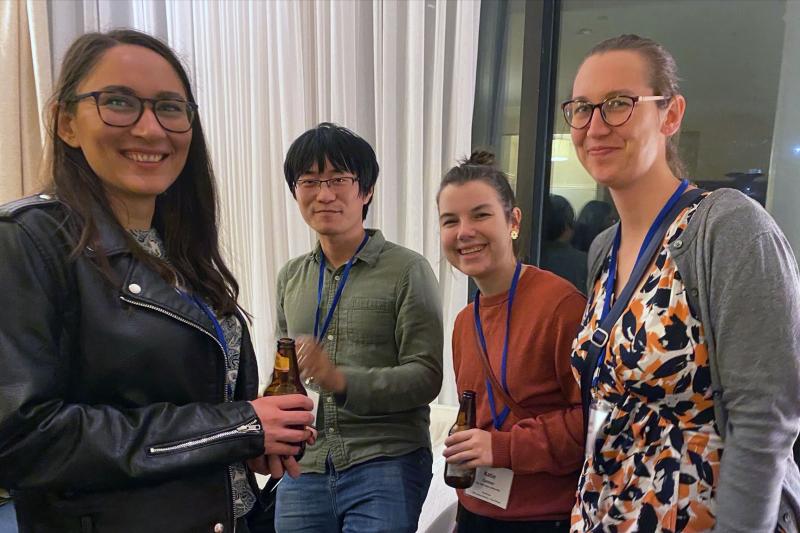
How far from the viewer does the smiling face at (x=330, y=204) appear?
143cm

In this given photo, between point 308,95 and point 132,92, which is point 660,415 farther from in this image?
point 308,95

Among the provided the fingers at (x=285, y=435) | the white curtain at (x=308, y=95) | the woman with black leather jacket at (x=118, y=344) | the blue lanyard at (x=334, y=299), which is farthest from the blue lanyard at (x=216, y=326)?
the white curtain at (x=308, y=95)

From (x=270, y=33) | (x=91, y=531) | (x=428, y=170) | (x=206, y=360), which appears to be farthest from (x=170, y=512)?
(x=270, y=33)

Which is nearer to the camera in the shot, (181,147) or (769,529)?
(769,529)

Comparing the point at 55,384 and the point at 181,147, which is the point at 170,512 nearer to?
the point at 55,384

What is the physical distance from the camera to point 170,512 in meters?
0.87

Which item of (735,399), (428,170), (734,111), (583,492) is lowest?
(583,492)

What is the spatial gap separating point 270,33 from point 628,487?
2363mm

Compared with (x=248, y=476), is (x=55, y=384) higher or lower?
higher

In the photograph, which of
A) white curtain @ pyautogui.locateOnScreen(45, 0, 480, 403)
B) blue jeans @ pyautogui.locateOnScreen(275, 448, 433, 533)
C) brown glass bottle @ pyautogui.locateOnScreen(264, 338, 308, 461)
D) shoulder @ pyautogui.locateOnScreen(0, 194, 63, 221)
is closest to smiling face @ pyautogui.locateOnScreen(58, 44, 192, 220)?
shoulder @ pyautogui.locateOnScreen(0, 194, 63, 221)

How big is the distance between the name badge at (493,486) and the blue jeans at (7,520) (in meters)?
1.81

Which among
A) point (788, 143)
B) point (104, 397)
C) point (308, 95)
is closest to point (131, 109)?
point (104, 397)

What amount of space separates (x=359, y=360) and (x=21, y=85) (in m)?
2.48

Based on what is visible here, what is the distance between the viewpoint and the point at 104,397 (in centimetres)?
85
